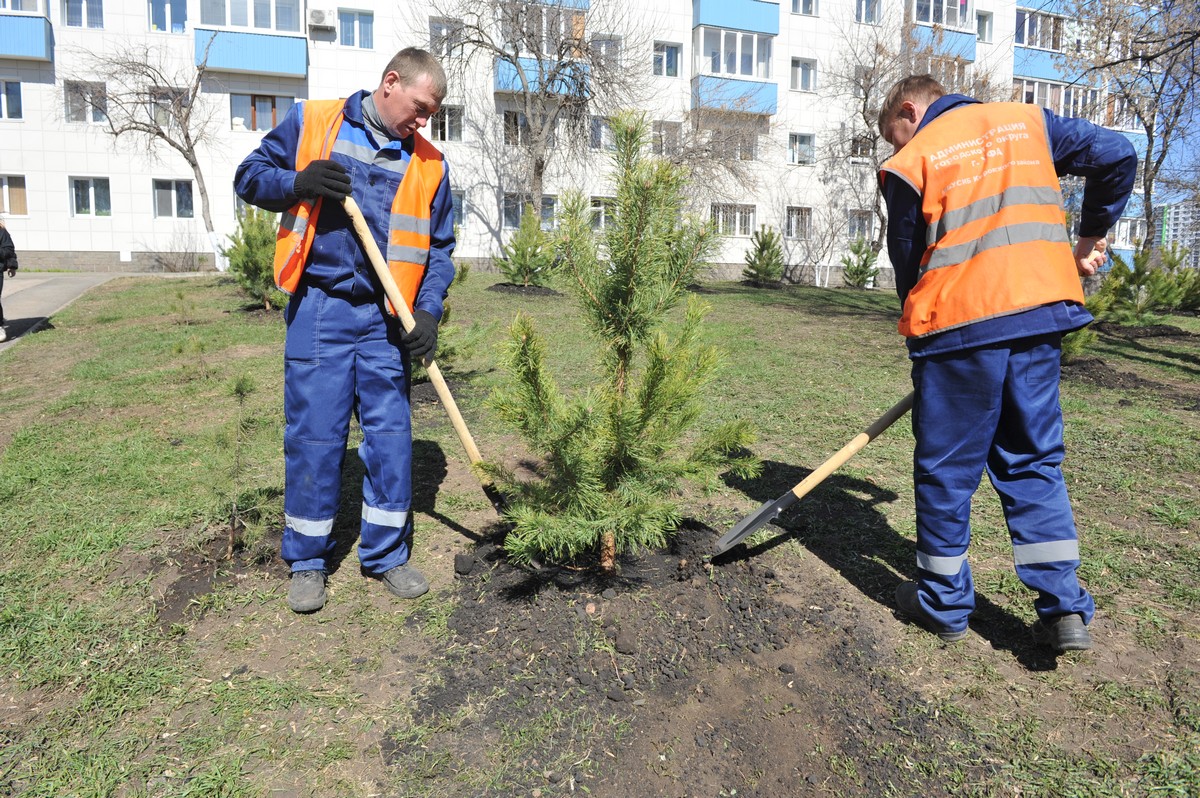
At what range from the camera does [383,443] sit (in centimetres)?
318

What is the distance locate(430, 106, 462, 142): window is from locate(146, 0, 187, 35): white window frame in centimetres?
785

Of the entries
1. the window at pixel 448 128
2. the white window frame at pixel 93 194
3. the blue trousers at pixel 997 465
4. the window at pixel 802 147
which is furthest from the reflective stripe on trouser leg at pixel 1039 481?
the window at pixel 802 147

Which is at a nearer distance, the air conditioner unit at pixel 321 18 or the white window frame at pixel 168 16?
the white window frame at pixel 168 16

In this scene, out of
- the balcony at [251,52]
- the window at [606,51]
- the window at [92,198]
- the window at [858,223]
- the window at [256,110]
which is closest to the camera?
the window at [606,51]

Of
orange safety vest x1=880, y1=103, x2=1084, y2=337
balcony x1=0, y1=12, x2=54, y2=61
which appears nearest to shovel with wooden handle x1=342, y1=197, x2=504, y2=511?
orange safety vest x1=880, y1=103, x2=1084, y2=337

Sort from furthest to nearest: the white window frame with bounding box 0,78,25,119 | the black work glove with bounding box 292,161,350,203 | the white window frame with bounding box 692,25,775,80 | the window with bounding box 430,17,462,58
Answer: the white window frame with bounding box 692,25,775,80 < the white window frame with bounding box 0,78,25,119 < the window with bounding box 430,17,462,58 < the black work glove with bounding box 292,161,350,203

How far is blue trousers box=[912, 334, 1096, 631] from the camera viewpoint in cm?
261

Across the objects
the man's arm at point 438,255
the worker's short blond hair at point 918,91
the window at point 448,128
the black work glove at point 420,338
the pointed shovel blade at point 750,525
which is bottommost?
the pointed shovel blade at point 750,525

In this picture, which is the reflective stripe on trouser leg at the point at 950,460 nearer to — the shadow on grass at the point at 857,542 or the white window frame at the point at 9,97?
the shadow on grass at the point at 857,542

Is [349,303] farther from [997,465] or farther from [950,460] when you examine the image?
[997,465]

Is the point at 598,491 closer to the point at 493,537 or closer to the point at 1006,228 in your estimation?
the point at 493,537

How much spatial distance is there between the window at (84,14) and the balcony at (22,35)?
0.87m

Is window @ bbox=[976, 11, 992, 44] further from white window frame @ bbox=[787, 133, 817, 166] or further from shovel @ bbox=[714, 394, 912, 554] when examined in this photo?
shovel @ bbox=[714, 394, 912, 554]

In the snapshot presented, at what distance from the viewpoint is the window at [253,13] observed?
23.4m
